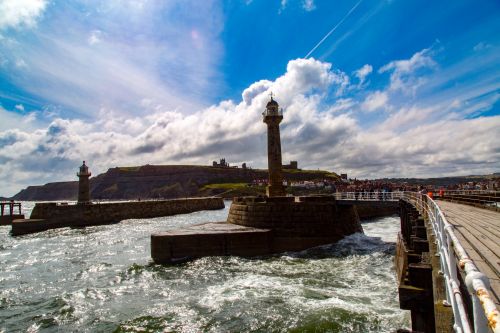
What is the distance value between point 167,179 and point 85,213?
113 metres

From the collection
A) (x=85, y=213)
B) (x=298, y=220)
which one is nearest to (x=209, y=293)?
(x=298, y=220)

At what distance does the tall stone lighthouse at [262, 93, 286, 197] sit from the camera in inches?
1033

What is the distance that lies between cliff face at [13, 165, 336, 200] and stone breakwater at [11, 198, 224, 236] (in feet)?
249

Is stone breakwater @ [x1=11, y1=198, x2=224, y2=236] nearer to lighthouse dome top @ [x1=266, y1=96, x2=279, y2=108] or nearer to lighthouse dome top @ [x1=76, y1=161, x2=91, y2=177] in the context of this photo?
lighthouse dome top @ [x1=76, y1=161, x2=91, y2=177]

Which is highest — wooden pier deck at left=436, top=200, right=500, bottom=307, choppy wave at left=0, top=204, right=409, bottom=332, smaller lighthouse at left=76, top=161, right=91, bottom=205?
smaller lighthouse at left=76, top=161, right=91, bottom=205

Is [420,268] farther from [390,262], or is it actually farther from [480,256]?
[390,262]

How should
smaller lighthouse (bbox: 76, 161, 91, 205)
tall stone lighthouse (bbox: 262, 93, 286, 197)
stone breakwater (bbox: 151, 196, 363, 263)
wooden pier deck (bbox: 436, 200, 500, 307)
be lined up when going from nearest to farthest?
wooden pier deck (bbox: 436, 200, 500, 307) < stone breakwater (bbox: 151, 196, 363, 263) < tall stone lighthouse (bbox: 262, 93, 286, 197) < smaller lighthouse (bbox: 76, 161, 91, 205)

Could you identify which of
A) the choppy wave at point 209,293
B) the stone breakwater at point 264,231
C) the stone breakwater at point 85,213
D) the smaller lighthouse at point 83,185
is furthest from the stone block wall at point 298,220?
the smaller lighthouse at point 83,185

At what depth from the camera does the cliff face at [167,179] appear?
140 meters

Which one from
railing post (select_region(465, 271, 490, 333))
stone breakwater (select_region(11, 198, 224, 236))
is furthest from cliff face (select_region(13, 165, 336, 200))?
railing post (select_region(465, 271, 490, 333))

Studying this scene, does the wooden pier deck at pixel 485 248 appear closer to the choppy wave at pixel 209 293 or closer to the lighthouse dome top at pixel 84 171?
the choppy wave at pixel 209 293

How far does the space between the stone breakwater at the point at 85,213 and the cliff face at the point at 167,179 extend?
249 feet

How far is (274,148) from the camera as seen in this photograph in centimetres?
2622

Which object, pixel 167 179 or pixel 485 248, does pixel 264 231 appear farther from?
pixel 167 179
